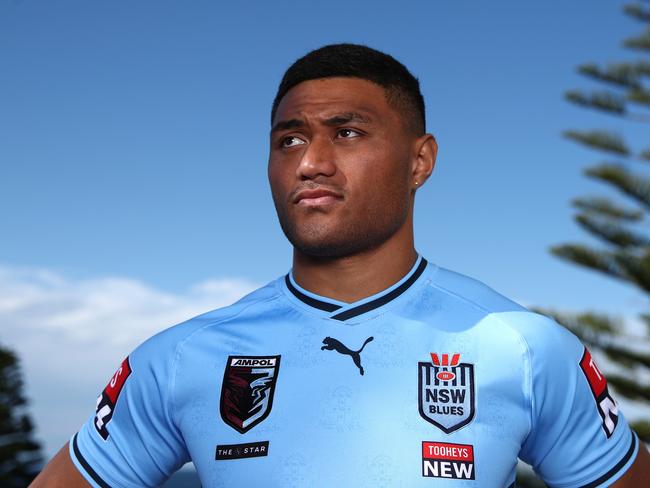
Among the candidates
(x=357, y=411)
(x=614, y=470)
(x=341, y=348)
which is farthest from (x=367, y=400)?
(x=614, y=470)

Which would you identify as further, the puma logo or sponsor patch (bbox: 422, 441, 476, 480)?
the puma logo

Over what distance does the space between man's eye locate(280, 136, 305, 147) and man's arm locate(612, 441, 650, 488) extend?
5.31 feet

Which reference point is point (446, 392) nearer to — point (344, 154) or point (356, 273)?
point (356, 273)

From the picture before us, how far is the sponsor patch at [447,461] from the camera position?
259cm

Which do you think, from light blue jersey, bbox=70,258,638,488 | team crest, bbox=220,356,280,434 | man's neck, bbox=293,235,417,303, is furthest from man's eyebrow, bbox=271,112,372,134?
A: team crest, bbox=220,356,280,434

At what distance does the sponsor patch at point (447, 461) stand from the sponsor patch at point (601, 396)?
53cm

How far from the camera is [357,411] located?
2.68 metres

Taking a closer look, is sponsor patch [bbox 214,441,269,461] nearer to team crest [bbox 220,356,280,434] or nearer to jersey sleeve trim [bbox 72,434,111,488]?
team crest [bbox 220,356,280,434]

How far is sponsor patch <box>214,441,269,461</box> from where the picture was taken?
107 inches

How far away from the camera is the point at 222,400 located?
9.38ft

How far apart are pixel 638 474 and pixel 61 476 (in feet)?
6.78

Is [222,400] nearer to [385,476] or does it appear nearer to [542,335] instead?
[385,476]

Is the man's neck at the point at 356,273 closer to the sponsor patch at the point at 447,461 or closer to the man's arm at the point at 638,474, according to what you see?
the sponsor patch at the point at 447,461

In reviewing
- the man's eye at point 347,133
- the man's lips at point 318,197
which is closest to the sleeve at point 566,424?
the man's lips at point 318,197
